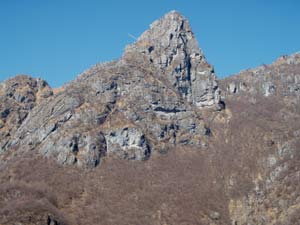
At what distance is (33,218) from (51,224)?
6728 millimetres

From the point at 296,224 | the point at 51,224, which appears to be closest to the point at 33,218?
the point at 51,224

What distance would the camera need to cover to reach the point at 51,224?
19975 cm

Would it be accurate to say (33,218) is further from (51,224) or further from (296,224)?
(296,224)

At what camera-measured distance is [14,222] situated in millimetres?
195000

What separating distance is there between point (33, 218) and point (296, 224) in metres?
93.8

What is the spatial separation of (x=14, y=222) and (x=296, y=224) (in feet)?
327

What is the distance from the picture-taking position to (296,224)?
200m

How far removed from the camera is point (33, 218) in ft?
654

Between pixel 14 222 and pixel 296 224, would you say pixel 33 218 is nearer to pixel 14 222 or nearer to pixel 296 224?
pixel 14 222

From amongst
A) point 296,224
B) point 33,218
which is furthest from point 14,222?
point 296,224

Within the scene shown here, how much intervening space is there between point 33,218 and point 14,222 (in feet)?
23.5

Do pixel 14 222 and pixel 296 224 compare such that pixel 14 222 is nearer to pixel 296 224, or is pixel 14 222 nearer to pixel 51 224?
pixel 51 224
